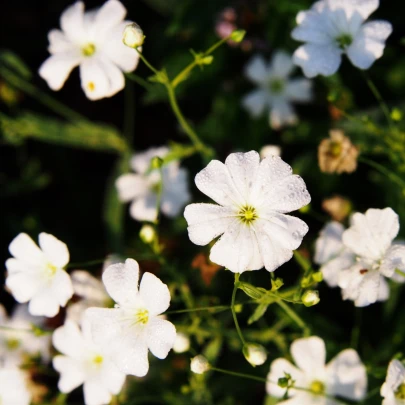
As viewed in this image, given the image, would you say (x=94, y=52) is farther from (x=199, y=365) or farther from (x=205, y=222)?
(x=199, y=365)

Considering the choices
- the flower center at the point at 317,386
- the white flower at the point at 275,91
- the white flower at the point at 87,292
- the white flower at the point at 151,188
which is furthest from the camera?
the white flower at the point at 275,91

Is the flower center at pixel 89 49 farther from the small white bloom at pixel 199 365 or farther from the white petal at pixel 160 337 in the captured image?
the small white bloom at pixel 199 365

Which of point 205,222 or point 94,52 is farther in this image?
point 94,52

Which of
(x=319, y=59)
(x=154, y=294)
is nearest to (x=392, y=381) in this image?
(x=154, y=294)

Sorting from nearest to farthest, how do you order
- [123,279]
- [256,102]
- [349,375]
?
[123,279]
[349,375]
[256,102]

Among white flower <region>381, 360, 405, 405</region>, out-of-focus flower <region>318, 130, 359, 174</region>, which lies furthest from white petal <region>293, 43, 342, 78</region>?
white flower <region>381, 360, 405, 405</region>

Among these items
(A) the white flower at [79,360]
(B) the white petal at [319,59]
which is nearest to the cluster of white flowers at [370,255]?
(B) the white petal at [319,59]

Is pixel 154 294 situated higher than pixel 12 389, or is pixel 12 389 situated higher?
pixel 154 294
